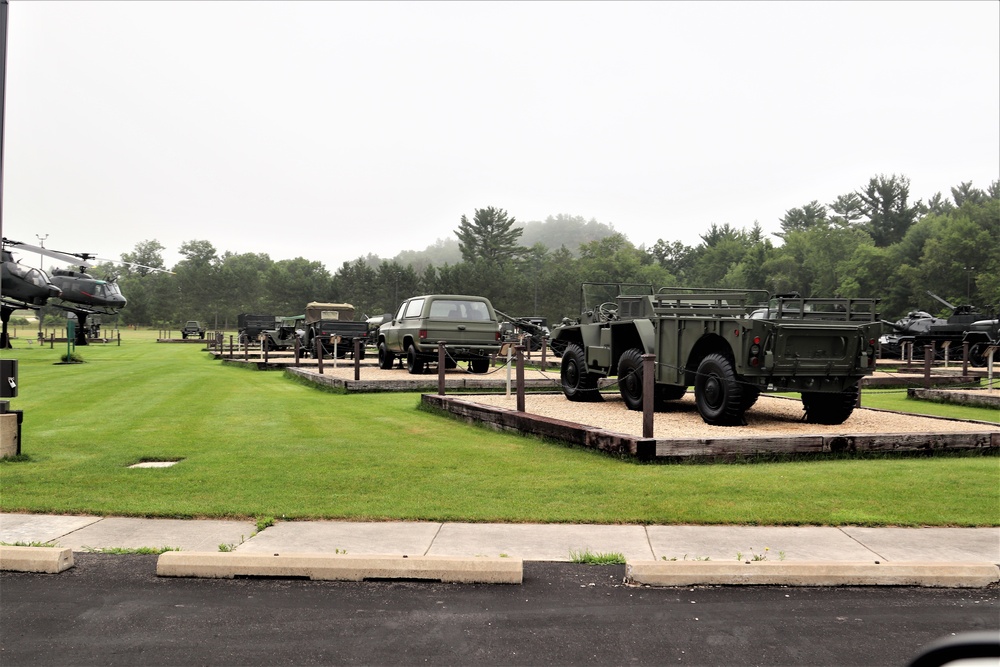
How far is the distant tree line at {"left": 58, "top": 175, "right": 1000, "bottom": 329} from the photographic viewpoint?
7931cm

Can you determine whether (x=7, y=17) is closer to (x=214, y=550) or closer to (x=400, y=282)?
(x=214, y=550)

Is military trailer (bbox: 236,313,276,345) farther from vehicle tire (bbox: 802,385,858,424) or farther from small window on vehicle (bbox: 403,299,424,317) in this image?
vehicle tire (bbox: 802,385,858,424)

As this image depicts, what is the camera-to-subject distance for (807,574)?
5.32m

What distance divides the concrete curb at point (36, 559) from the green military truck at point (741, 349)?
849 centimetres

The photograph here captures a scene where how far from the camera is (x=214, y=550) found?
236 inches

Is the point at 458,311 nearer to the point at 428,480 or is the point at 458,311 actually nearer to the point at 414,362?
the point at 414,362

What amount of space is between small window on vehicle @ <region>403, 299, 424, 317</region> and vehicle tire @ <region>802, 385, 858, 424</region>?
1249 centimetres

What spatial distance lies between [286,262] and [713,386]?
17554 cm

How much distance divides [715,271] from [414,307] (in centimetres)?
10219

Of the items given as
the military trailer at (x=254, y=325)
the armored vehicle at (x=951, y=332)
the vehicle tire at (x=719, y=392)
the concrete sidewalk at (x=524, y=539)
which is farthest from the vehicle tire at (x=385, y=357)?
the military trailer at (x=254, y=325)

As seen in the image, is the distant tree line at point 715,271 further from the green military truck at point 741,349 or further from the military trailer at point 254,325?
the green military truck at point 741,349

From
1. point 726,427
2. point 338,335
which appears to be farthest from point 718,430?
point 338,335

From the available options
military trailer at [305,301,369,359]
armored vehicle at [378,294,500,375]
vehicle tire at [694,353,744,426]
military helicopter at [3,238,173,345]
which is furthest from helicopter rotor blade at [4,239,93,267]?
vehicle tire at [694,353,744,426]

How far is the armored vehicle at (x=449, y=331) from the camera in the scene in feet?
74.4
